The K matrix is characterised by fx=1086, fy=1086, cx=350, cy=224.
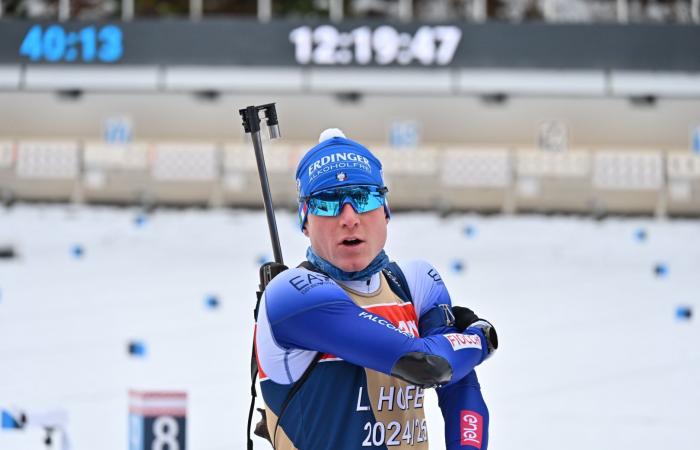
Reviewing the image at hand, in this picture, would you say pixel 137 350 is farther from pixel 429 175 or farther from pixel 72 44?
pixel 72 44

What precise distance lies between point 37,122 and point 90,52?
291 cm

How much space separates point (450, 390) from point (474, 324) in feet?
0.51

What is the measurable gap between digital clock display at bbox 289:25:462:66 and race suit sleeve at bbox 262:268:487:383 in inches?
683

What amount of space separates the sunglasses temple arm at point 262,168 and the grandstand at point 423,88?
15.8 metres

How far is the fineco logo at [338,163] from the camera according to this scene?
2.31 metres

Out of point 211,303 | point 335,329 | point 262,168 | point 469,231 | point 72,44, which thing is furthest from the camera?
point 72,44

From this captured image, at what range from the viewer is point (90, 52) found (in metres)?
19.8

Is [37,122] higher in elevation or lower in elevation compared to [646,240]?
higher

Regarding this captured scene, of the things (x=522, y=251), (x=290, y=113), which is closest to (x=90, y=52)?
(x=290, y=113)

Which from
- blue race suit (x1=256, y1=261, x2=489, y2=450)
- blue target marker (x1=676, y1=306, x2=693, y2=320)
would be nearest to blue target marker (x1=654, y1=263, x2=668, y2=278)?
blue target marker (x1=676, y1=306, x2=693, y2=320)

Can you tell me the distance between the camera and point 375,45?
761 inches

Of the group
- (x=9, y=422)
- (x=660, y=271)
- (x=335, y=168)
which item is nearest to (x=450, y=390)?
(x=335, y=168)

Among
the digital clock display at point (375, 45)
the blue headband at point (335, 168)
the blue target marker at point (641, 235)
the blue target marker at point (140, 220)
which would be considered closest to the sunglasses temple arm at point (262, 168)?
the blue headband at point (335, 168)

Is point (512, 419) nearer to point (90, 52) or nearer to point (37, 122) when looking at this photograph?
point (90, 52)
